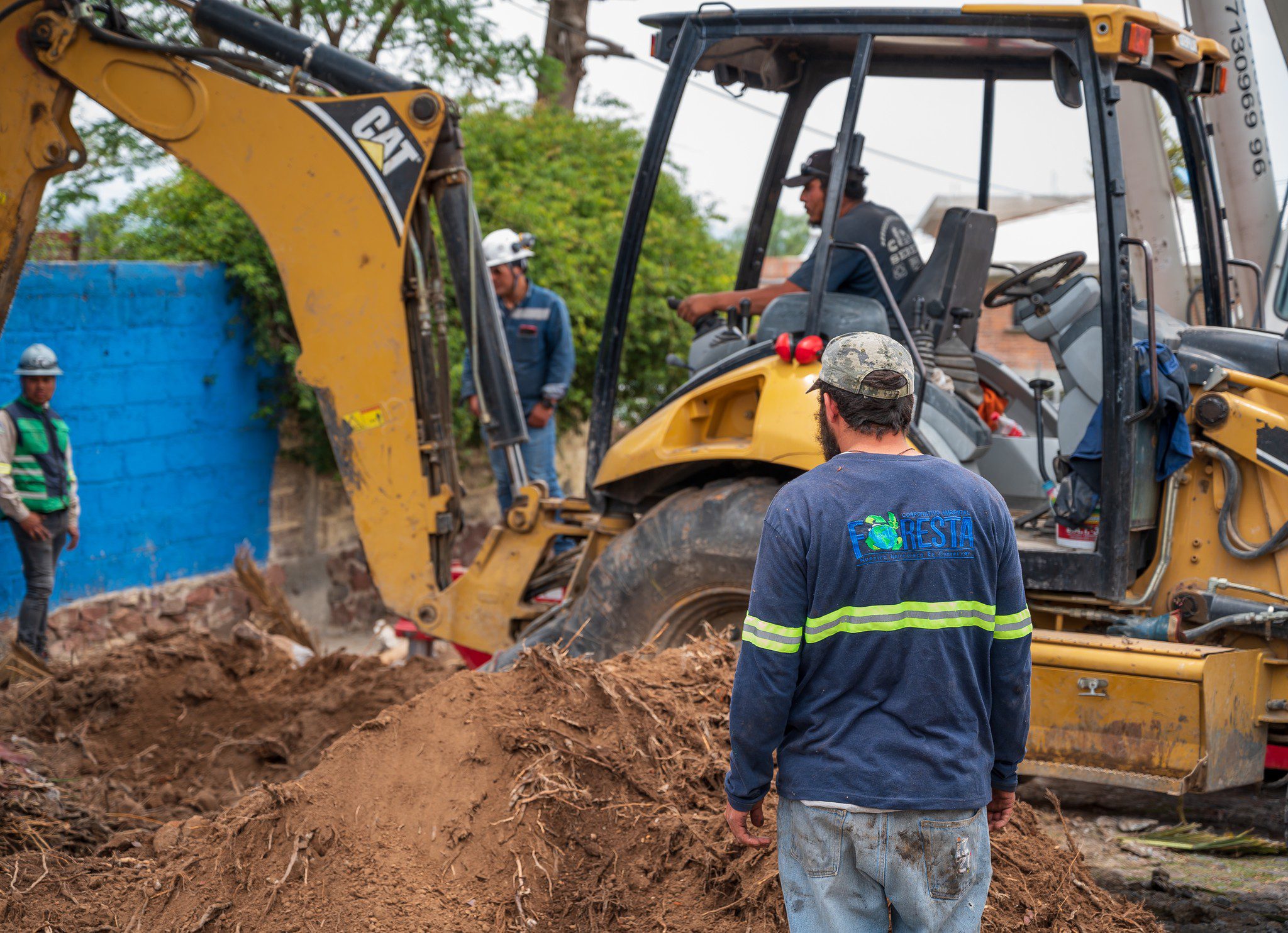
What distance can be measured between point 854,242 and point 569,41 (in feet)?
30.0

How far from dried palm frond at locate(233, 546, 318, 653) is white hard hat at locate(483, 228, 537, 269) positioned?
8.01 ft

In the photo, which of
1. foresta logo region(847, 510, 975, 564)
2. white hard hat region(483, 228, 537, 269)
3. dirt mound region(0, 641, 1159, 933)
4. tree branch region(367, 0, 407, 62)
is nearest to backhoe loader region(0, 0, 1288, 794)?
dirt mound region(0, 641, 1159, 933)

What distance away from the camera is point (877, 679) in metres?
2.29

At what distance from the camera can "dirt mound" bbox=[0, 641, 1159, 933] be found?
315 centimetres

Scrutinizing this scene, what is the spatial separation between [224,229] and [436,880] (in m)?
5.84

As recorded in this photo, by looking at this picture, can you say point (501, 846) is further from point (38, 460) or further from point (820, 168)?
point (38, 460)

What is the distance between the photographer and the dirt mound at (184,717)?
5016 mm

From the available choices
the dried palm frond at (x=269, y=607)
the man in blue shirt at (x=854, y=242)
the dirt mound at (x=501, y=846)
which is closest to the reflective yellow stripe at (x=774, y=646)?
the dirt mound at (x=501, y=846)

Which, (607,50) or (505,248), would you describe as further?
(607,50)

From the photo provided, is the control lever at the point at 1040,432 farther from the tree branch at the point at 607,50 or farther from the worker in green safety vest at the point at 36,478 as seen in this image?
the tree branch at the point at 607,50

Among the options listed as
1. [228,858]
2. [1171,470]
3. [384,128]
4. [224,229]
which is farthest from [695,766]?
[224,229]

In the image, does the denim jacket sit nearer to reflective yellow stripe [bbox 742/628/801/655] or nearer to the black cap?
the black cap

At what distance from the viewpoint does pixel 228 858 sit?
3.35 m

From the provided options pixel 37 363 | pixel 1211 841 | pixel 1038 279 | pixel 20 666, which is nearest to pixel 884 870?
pixel 1038 279
